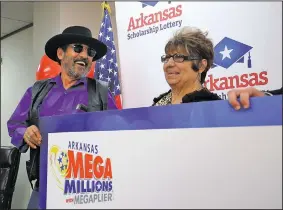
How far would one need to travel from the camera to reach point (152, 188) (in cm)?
89

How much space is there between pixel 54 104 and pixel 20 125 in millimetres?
198

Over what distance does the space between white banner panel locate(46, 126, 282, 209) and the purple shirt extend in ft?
1.84

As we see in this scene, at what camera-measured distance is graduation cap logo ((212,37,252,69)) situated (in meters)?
1.66

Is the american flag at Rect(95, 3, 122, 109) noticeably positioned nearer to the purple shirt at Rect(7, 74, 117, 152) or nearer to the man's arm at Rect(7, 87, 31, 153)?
the purple shirt at Rect(7, 74, 117, 152)

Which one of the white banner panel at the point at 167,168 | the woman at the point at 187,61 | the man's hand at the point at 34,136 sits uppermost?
the woman at the point at 187,61

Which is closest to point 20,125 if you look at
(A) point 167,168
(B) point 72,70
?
(B) point 72,70

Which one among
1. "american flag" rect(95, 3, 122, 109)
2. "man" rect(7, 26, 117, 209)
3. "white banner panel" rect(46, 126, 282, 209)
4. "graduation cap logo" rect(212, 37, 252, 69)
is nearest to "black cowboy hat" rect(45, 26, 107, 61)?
"man" rect(7, 26, 117, 209)

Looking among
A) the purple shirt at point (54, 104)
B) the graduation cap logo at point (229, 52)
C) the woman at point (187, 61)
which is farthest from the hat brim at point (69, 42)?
the graduation cap logo at point (229, 52)

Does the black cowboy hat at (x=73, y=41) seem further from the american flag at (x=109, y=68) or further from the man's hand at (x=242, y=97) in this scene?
the man's hand at (x=242, y=97)

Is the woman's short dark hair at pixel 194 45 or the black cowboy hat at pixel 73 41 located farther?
the black cowboy hat at pixel 73 41

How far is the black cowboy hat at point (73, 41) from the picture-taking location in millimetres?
1797

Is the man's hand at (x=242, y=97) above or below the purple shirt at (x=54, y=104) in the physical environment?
below

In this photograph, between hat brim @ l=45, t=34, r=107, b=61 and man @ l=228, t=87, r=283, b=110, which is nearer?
man @ l=228, t=87, r=283, b=110

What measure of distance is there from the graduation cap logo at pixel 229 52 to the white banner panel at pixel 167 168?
0.92 metres
